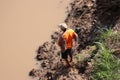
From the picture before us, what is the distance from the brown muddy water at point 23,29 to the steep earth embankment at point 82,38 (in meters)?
0.36

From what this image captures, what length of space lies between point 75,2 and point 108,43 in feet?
12.3

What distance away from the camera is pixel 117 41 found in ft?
29.9

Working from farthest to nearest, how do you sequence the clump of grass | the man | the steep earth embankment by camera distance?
the steep earth embankment → the man → the clump of grass

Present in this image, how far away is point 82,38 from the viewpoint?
1072 cm

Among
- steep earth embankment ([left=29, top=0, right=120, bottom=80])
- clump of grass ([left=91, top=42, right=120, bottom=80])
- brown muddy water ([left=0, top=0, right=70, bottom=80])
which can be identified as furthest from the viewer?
brown muddy water ([left=0, top=0, right=70, bottom=80])

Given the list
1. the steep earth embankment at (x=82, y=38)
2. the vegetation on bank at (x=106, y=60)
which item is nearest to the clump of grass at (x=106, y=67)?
the vegetation on bank at (x=106, y=60)

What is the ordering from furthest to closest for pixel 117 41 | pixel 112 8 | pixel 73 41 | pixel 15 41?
pixel 15 41
pixel 112 8
pixel 73 41
pixel 117 41

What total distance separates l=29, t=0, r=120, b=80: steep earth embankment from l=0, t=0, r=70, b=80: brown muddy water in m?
0.36

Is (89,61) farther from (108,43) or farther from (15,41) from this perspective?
(15,41)

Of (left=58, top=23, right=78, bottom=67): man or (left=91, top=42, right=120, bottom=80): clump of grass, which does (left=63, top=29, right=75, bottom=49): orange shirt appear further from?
(left=91, top=42, right=120, bottom=80): clump of grass

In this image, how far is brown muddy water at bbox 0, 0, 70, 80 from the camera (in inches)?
429

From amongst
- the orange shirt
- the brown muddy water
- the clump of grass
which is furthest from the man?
the brown muddy water

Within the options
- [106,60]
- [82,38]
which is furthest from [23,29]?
[106,60]

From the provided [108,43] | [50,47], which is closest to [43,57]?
[50,47]
